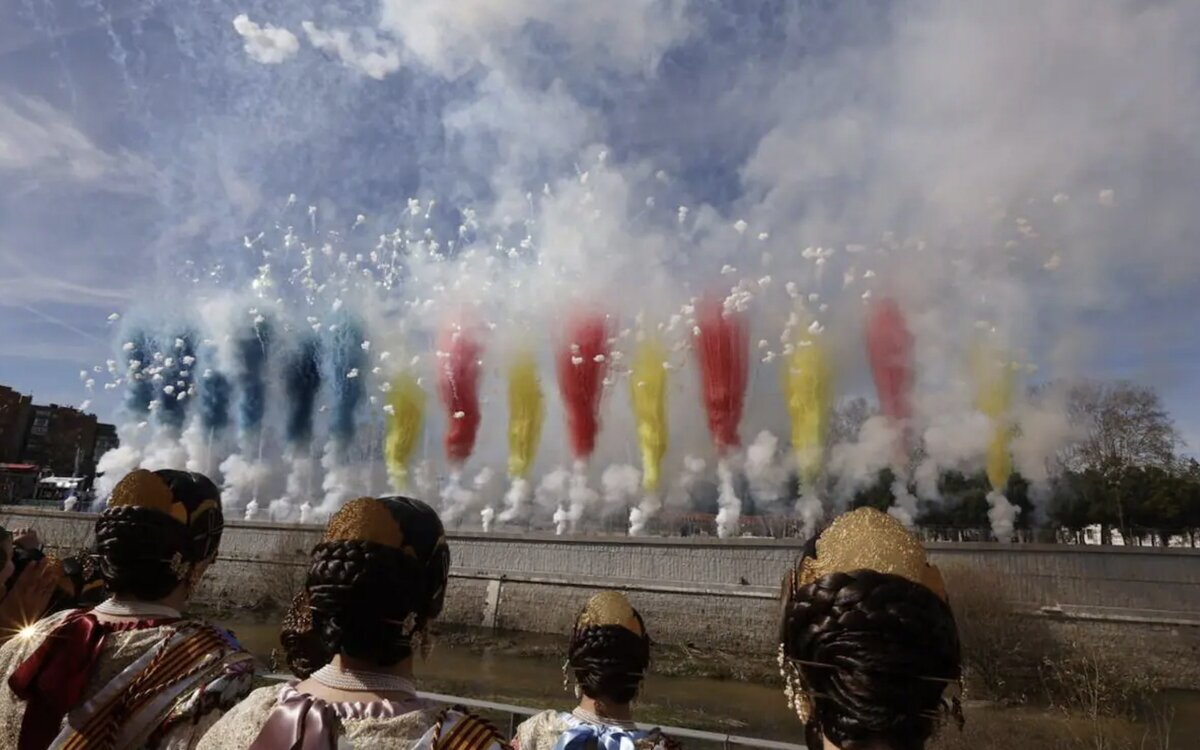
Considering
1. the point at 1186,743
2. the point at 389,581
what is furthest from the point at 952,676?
the point at 1186,743

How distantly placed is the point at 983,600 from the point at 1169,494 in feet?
64.6

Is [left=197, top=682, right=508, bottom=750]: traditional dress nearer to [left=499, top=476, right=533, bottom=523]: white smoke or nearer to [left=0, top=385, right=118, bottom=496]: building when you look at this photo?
[left=499, top=476, right=533, bottom=523]: white smoke

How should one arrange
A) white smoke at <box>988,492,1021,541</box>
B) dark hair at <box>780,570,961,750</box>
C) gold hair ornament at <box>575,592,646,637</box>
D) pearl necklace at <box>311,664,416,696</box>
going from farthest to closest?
white smoke at <box>988,492,1021,541</box> < gold hair ornament at <box>575,592,646,637</box> < pearl necklace at <box>311,664,416,696</box> < dark hair at <box>780,570,961,750</box>

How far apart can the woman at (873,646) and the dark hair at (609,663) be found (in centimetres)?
277

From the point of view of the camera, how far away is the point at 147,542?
117 inches

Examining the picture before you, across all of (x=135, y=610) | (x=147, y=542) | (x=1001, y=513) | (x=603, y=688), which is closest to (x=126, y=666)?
(x=135, y=610)

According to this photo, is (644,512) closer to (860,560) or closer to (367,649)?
(367,649)

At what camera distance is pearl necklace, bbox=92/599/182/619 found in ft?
9.36

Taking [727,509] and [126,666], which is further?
[727,509]

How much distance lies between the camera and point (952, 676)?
1.62m

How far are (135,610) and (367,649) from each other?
1.36 m

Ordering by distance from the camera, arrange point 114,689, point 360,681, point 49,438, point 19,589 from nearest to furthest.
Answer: point 360,681
point 114,689
point 19,589
point 49,438

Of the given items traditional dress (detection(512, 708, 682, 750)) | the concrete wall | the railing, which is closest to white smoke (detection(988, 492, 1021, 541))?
the concrete wall

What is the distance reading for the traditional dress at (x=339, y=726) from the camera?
1.85 meters
